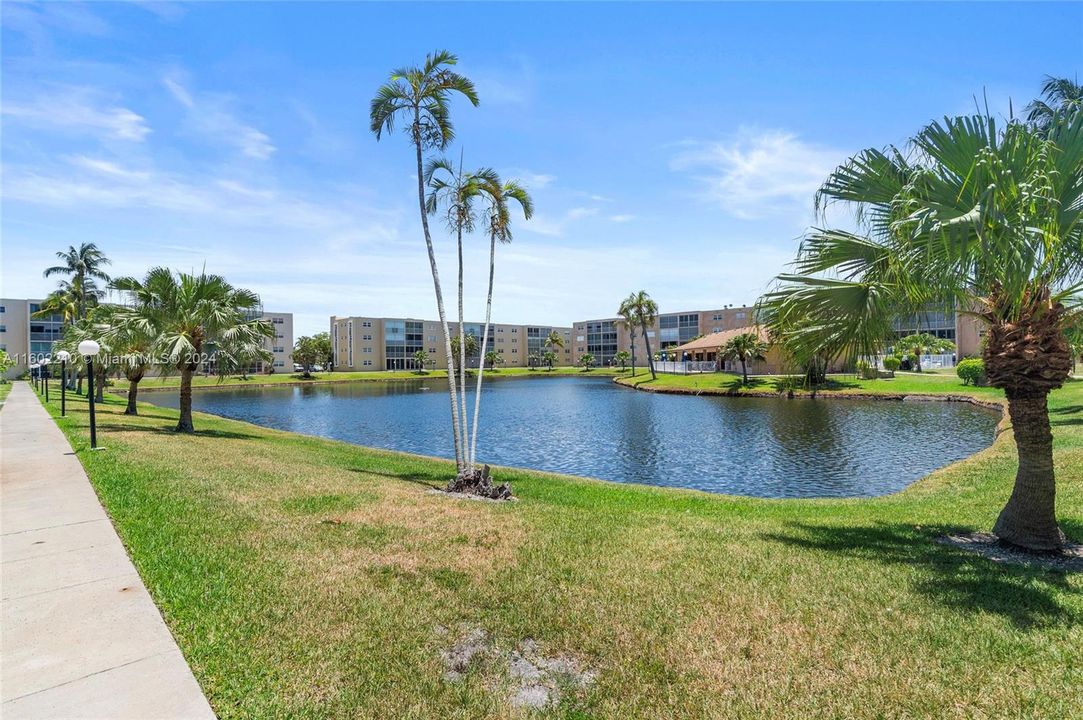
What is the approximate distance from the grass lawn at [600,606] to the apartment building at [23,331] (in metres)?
99.3

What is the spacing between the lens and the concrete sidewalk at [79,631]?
3.68 m

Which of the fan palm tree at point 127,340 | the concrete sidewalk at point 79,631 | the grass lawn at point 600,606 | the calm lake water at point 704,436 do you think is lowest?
the calm lake water at point 704,436

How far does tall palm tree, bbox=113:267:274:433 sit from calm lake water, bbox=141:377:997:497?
27.9 ft

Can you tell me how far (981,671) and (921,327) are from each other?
5.34 m

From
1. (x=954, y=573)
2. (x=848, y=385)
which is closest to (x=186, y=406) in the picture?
(x=954, y=573)

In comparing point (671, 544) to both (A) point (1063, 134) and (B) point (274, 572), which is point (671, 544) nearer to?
(B) point (274, 572)

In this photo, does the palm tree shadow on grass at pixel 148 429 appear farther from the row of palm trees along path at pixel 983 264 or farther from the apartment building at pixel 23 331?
the apartment building at pixel 23 331

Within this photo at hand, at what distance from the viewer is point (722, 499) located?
1419cm

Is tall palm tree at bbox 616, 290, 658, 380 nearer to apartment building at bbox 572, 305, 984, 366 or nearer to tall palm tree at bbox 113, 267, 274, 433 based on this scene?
apartment building at bbox 572, 305, 984, 366

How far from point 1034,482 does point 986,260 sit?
13.3ft

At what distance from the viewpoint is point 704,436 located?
28.3 metres

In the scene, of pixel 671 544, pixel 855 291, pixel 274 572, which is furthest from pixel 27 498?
pixel 855 291

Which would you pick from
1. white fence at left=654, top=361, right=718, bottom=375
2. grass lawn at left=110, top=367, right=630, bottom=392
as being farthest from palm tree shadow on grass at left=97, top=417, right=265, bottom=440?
white fence at left=654, top=361, right=718, bottom=375

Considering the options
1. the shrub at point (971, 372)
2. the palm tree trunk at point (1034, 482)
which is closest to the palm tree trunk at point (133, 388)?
the palm tree trunk at point (1034, 482)
